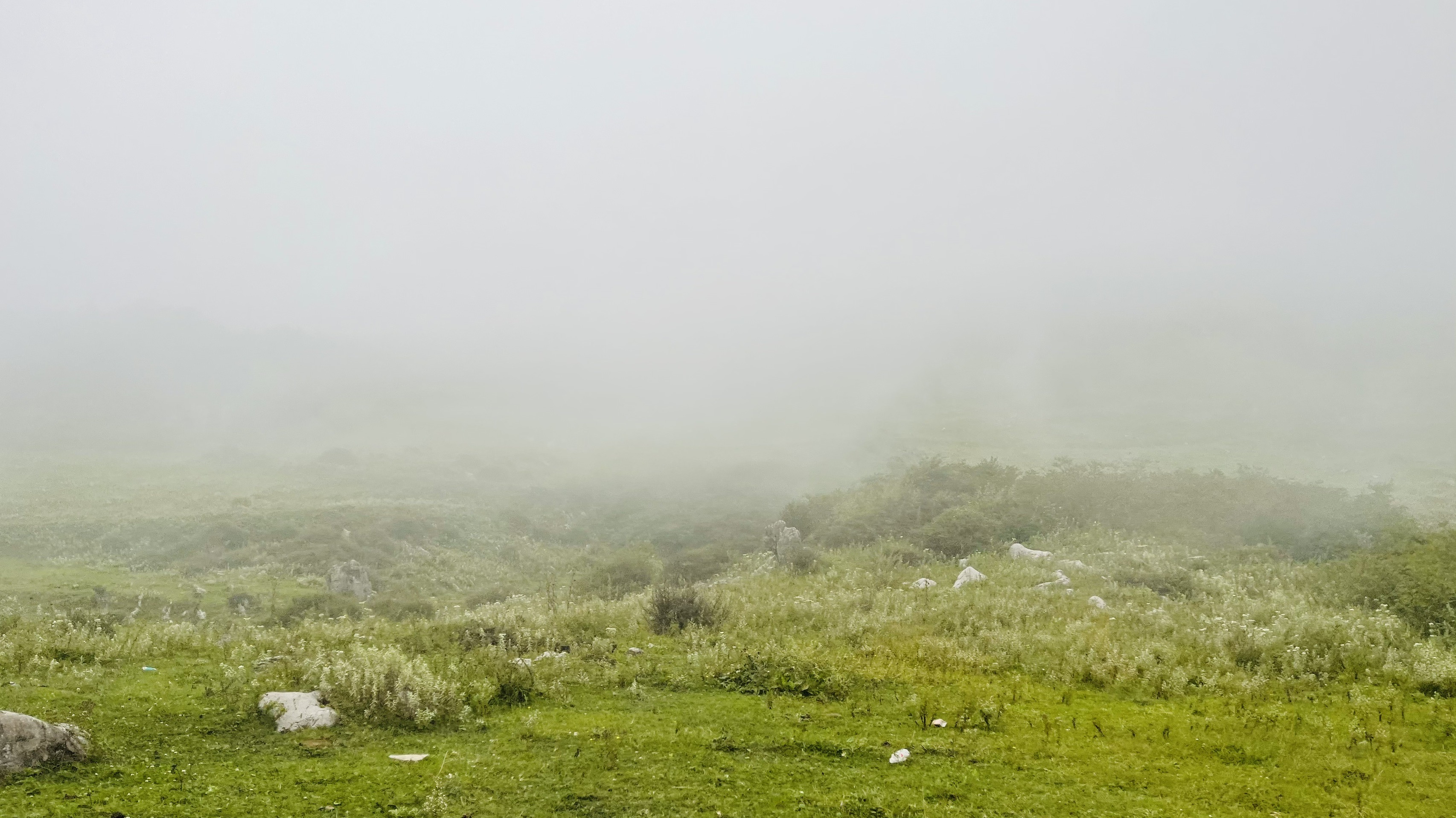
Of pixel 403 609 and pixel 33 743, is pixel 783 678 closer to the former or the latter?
pixel 33 743

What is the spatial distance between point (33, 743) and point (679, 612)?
14.3m

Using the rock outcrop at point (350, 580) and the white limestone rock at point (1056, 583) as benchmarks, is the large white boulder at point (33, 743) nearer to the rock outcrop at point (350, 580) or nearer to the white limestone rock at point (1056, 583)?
the white limestone rock at point (1056, 583)

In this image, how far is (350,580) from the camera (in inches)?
1641

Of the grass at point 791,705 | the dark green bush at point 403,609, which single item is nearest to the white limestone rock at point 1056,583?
the grass at point 791,705

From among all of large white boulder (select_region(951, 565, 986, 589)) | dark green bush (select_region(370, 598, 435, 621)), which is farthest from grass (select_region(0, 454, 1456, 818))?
dark green bush (select_region(370, 598, 435, 621))

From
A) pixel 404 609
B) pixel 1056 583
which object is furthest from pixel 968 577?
pixel 404 609

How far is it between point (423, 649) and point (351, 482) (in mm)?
74991

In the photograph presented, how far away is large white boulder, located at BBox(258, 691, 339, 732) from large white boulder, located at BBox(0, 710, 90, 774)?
8.49 ft

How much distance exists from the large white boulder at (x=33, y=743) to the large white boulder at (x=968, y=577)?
2307cm

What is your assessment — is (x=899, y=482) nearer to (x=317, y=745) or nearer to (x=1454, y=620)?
(x=1454, y=620)

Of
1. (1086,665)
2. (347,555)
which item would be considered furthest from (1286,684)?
(347,555)

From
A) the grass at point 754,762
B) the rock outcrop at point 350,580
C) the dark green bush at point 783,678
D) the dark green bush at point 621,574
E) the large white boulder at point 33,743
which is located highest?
the large white boulder at point 33,743

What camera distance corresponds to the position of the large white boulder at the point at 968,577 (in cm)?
2602

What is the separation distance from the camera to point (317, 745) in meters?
11.2
